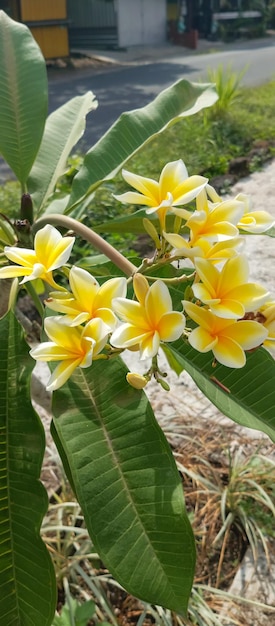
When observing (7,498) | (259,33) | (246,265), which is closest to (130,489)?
(7,498)

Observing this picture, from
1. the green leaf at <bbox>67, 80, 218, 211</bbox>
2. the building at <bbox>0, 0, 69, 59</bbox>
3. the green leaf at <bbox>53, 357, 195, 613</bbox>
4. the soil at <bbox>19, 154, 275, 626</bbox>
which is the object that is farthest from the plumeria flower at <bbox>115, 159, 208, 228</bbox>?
the building at <bbox>0, 0, 69, 59</bbox>

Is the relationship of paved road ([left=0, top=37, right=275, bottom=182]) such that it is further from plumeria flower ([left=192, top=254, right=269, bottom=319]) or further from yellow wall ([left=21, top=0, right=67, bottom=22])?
plumeria flower ([left=192, top=254, right=269, bottom=319])

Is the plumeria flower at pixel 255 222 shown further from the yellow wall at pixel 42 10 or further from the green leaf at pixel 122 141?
the yellow wall at pixel 42 10

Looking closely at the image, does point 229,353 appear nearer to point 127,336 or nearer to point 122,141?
point 127,336

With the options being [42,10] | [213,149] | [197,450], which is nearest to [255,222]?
[197,450]

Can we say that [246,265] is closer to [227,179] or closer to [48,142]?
[48,142]

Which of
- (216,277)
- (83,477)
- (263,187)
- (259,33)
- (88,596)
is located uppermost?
(259,33)
